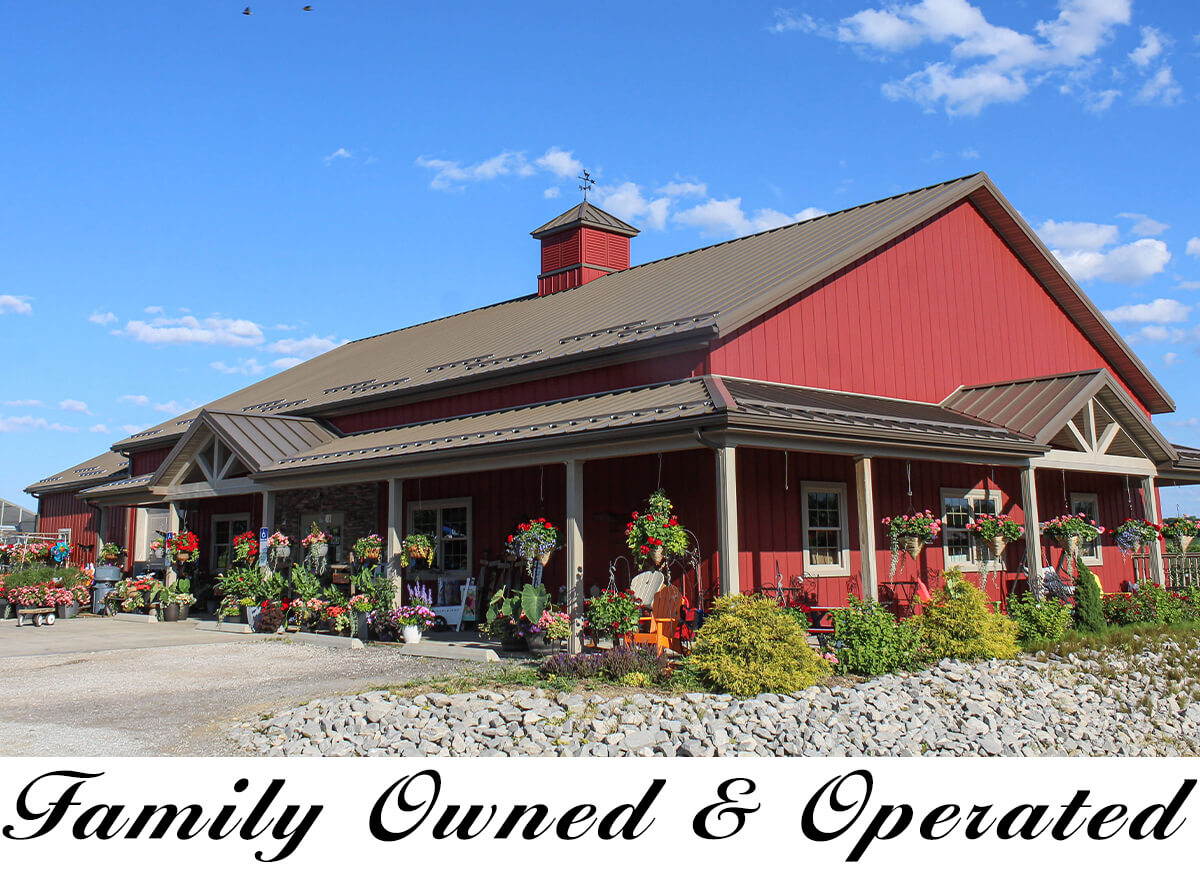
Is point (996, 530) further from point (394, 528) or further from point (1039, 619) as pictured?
point (394, 528)

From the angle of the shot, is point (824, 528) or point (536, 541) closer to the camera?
point (536, 541)

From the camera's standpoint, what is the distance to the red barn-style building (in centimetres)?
1266

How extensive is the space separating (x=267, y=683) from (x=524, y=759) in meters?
4.74

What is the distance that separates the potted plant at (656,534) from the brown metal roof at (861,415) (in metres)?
1.53

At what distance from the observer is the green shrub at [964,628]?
427 inches

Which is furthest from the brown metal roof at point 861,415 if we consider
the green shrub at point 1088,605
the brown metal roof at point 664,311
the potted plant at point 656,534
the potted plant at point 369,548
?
the potted plant at point 369,548

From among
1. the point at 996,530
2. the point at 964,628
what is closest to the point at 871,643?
the point at 964,628

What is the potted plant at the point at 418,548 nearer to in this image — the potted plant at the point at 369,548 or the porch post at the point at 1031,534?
the potted plant at the point at 369,548

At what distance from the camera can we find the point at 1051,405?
14.7 metres

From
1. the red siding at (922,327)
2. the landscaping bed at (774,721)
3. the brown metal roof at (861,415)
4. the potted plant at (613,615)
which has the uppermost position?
the red siding at (922,327)

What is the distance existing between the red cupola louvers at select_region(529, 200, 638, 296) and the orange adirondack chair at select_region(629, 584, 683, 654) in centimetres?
1161

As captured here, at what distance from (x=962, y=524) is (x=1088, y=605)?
2545 mm

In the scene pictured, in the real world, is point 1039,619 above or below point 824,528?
below

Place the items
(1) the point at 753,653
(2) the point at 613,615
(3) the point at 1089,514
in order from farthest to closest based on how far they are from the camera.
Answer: (3) the point at 1089,514 → (2) the point at 613,615 → (1) the point at 753,653
